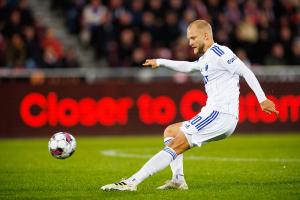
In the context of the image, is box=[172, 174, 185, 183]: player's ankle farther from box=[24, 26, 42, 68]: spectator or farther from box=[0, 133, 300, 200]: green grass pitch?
box=[24, 26, 42, 68]: spectator

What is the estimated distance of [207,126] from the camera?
8.55 meters

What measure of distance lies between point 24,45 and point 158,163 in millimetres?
11699

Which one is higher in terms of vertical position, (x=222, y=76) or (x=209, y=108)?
(x=222, y=76)

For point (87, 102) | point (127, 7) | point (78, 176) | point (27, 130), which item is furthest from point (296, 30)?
point (78, 176)

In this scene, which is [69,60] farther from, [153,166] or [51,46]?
[153,166]

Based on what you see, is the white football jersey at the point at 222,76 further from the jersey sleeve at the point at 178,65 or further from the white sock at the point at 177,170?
the white sock at the point at 177,170

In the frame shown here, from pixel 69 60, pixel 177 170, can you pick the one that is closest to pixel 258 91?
pixel 177 170

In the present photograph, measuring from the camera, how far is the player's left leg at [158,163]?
27.7 ft

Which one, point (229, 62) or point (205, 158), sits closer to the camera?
point (229, 62)

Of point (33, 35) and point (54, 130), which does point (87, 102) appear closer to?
point (54, 130)

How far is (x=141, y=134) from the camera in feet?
64.8

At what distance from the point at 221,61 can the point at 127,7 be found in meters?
13.3

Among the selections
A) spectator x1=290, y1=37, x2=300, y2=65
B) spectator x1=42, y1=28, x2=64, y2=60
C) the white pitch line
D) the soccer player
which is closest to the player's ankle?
the soccer player

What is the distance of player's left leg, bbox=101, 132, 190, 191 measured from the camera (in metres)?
8.43
